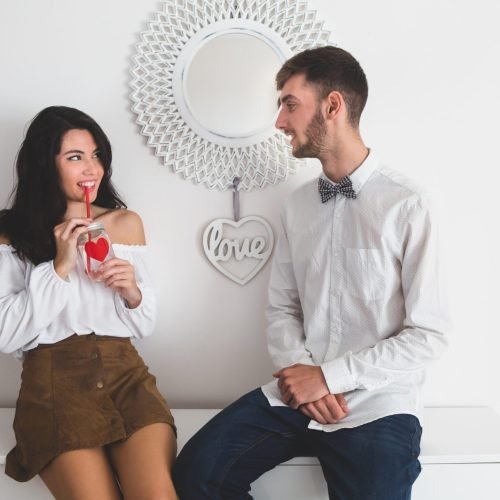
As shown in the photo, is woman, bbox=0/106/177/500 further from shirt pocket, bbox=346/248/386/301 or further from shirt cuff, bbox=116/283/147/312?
shirt pocket, bbox=346/248/386/301

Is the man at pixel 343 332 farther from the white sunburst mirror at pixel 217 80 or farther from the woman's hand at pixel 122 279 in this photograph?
the woman's hand at pixel 122 279

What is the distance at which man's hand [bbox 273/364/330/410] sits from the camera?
1519mm

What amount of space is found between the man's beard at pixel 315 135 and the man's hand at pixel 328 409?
62 centimetres

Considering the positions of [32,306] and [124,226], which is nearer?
[32,306]

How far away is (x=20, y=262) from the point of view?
1.67m

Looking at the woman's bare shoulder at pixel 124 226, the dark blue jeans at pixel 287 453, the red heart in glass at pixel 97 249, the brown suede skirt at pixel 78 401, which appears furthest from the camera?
the woman's bare shoulder at pixel 124 226

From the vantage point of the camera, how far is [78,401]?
1538 mm

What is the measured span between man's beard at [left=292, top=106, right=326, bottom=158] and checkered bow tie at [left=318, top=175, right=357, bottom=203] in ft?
0.29

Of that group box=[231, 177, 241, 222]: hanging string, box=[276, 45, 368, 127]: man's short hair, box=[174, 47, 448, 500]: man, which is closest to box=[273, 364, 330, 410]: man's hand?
box=[174, 47, 448, 500]: man

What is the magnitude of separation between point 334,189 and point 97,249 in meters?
0.62

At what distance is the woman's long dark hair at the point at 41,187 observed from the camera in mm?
1668

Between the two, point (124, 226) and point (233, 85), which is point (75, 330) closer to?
point (124, 226)

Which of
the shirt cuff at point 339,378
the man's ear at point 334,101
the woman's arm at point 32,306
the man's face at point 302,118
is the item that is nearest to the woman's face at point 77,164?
the woman's arm at point 32,306

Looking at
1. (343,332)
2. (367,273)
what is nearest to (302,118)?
(367,273)
